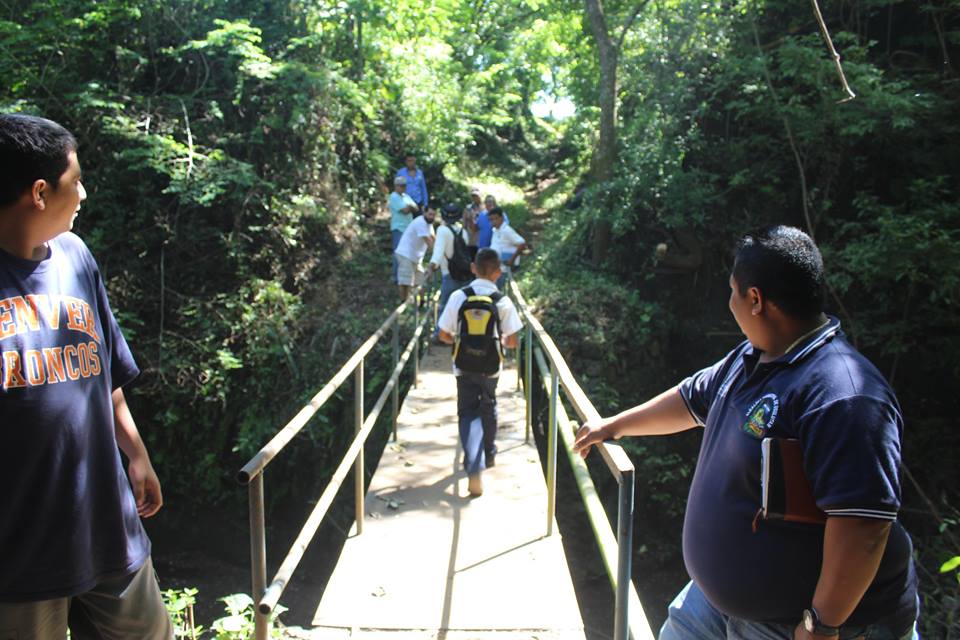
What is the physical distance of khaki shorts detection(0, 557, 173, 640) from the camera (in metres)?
1.86

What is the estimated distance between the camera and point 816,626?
1.64 meters

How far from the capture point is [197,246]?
35.3ft

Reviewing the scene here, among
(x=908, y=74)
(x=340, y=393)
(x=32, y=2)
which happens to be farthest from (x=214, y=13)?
(x=908, y=74)

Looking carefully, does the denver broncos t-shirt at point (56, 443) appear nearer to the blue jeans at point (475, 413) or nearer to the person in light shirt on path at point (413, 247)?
the blue jeans at point (475, 413)

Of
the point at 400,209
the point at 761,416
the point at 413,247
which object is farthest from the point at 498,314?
the point at 400,209

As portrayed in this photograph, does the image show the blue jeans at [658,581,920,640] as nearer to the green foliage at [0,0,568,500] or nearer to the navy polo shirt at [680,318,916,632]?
the navy polo shirt at [680,318,916,632]

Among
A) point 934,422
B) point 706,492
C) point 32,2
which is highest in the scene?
point 32,2

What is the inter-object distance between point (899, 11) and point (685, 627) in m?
12.0

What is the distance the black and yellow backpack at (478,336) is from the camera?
4.92 metres

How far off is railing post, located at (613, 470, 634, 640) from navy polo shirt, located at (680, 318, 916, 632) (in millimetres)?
Result: 184

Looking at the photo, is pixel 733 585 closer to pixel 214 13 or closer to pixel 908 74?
pixel 908 74

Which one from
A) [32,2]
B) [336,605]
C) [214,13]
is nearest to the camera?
[336,605]

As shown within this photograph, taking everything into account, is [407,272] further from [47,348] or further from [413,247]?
[47,348]

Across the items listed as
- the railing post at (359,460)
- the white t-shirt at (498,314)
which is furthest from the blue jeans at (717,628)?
the white t-shirt at (498,314)
